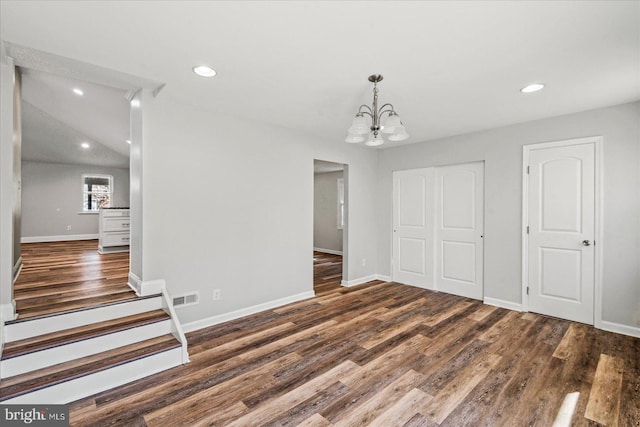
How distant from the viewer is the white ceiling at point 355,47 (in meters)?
1.68

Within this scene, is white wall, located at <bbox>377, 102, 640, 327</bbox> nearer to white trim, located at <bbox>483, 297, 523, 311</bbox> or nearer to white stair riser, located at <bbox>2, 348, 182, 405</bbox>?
white trim, located at <bbox>483, 297, 523, 311</bbox>

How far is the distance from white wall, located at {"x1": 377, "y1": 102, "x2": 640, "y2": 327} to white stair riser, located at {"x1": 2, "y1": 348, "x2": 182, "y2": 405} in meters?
3.89

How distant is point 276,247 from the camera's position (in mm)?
4031

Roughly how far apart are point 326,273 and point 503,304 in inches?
121

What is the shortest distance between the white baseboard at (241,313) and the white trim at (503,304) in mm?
2486

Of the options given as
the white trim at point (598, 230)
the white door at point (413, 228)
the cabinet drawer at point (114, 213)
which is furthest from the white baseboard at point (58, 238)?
the white trim at point (598, 230)

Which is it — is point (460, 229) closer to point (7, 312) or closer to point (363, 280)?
point (363, 280)

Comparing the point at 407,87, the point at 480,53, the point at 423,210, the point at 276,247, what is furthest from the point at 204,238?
the point at 423,210

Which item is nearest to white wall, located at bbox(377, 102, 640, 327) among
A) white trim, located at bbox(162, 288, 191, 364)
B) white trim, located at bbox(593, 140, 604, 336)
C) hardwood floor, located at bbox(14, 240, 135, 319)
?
white trim, located at bbox(593, 140, 604, 336)

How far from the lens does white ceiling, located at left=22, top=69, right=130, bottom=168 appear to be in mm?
4074

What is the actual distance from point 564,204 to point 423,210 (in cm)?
183

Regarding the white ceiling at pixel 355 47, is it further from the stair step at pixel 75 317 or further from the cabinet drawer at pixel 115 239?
the cabinet drawer at pixel 115 239

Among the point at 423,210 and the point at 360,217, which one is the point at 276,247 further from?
the point at 423,210

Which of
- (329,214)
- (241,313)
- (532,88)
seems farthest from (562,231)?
(329,214)
